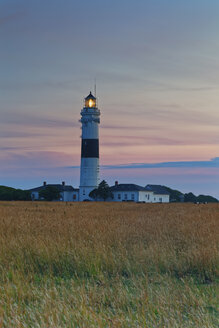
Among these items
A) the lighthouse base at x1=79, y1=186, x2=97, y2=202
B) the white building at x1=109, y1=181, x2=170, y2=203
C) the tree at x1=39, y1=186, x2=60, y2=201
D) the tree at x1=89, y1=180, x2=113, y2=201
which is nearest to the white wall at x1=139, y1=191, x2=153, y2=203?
the white building at x1=109, y1=181, x2=170, y2=203

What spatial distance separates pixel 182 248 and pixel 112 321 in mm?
5598

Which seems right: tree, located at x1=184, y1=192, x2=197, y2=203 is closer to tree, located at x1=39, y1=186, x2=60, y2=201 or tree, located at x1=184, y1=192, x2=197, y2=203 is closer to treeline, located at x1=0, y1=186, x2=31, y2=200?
tree, located at x1=39, y1=186, x2=60, y2=201

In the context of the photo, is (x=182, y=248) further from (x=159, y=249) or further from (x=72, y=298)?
(x=72, y=298)

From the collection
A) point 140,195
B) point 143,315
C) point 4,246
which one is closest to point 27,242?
point 4,246

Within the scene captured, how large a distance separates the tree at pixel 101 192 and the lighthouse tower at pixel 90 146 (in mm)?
1342

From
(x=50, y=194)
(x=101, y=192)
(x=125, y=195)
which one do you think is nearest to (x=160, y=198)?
(x=125, y=195)

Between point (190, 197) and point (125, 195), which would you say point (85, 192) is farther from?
point (190, 197)

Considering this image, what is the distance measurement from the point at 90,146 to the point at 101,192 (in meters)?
10.4

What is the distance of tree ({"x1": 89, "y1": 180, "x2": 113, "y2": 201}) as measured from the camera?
78.7 metres

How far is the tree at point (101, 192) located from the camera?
78.7 metres

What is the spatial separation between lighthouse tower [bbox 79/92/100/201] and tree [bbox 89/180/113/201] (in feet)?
4.40

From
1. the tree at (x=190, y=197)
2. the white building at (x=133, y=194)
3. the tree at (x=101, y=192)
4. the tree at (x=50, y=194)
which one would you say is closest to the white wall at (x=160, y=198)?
the white building at (x=133, y=194)

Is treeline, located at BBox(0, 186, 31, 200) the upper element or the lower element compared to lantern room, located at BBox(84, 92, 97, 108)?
lower

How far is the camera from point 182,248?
10.5 m
